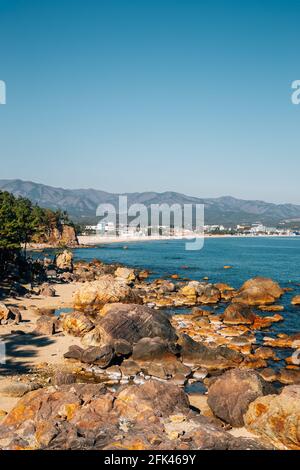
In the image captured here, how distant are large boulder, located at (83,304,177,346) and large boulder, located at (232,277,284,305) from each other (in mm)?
19512

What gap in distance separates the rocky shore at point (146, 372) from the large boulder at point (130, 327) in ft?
0.26

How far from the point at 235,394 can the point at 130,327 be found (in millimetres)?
12156

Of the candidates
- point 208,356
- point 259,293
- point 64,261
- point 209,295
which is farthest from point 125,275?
point 208,356

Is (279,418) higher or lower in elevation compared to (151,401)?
lower

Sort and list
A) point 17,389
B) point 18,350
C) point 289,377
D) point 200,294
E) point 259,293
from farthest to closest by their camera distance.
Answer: point 200,294 → point 259,293 → point 18,350 → point 289,377 → point 17,389

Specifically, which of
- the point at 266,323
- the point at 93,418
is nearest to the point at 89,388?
the point at 93,418

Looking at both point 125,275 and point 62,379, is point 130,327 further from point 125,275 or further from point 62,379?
point 125,275

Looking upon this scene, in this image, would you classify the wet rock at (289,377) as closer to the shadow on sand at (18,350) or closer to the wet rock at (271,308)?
the shadow on sand at (18,350)

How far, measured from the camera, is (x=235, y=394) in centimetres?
1881

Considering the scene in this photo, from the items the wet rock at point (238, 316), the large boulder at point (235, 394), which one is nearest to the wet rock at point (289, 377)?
the large boulder at point (235, 394)

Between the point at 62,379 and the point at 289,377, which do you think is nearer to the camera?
the point at 62,379

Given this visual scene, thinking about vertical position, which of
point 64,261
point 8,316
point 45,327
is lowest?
point 45,327

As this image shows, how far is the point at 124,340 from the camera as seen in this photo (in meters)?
27.6
